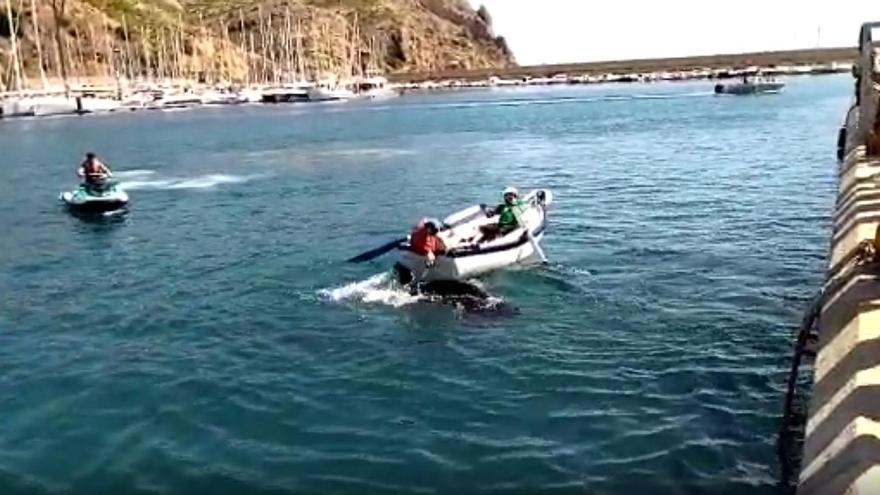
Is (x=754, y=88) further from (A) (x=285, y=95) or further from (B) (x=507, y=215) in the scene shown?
(B) (x=507, y=215)

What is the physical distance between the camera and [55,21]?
182875mm

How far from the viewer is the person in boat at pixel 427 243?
84.8 feet

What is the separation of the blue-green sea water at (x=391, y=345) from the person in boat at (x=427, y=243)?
4.21 feet

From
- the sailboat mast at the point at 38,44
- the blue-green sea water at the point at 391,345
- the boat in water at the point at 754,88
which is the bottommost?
the boat in water at the point at 754,88

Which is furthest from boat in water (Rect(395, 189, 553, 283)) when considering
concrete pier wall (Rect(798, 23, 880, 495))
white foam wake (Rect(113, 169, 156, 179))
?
white foam wake (Rect(113, 169, 156, 179))

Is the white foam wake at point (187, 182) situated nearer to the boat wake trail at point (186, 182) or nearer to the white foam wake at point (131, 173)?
the boat wake trail at point (186, 182)

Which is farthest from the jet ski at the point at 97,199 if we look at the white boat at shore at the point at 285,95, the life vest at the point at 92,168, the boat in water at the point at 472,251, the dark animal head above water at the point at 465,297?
the white boat at shore at the point at 285,95

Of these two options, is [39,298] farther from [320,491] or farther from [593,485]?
[593,485]

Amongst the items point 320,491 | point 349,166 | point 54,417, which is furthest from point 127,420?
point 349,166

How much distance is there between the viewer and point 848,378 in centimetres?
1186

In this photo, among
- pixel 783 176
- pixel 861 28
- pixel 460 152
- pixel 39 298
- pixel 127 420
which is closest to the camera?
pixel 127 420

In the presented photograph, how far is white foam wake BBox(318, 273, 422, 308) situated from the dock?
10752 mm

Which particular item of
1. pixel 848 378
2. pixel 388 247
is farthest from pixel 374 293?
pixel 848 378

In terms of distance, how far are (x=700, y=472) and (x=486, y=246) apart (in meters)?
13.4
